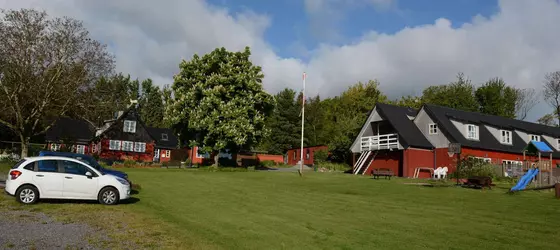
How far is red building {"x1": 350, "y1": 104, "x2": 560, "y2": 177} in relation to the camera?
37875 millimetres

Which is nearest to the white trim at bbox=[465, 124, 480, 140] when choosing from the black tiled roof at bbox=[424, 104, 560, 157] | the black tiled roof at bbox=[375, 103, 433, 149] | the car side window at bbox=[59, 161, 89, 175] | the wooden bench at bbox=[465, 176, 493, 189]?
the black tiled roof at bbox=[424, 104, 560, 157]

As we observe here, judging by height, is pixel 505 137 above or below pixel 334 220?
above

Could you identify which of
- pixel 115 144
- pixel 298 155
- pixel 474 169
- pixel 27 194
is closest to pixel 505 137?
pixel 474 169

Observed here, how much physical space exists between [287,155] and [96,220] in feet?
199

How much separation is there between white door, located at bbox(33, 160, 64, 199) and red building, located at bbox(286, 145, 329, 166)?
4711 centimetres

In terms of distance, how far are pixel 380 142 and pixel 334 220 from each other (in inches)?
1160

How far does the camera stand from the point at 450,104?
237ft

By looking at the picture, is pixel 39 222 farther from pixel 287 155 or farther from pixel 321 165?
pixel 287 155

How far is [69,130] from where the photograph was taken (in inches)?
2488

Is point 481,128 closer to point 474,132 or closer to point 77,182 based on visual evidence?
point 474,132

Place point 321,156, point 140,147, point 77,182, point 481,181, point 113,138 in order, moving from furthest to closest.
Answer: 1. point 140,147
2. point 321,156
3. point 113,138
4. point 481,181
5. point 77,182

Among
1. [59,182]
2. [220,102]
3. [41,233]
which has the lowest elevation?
[41,233]

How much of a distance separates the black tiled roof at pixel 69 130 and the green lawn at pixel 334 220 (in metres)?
47.8

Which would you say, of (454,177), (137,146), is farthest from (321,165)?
(137,146)
